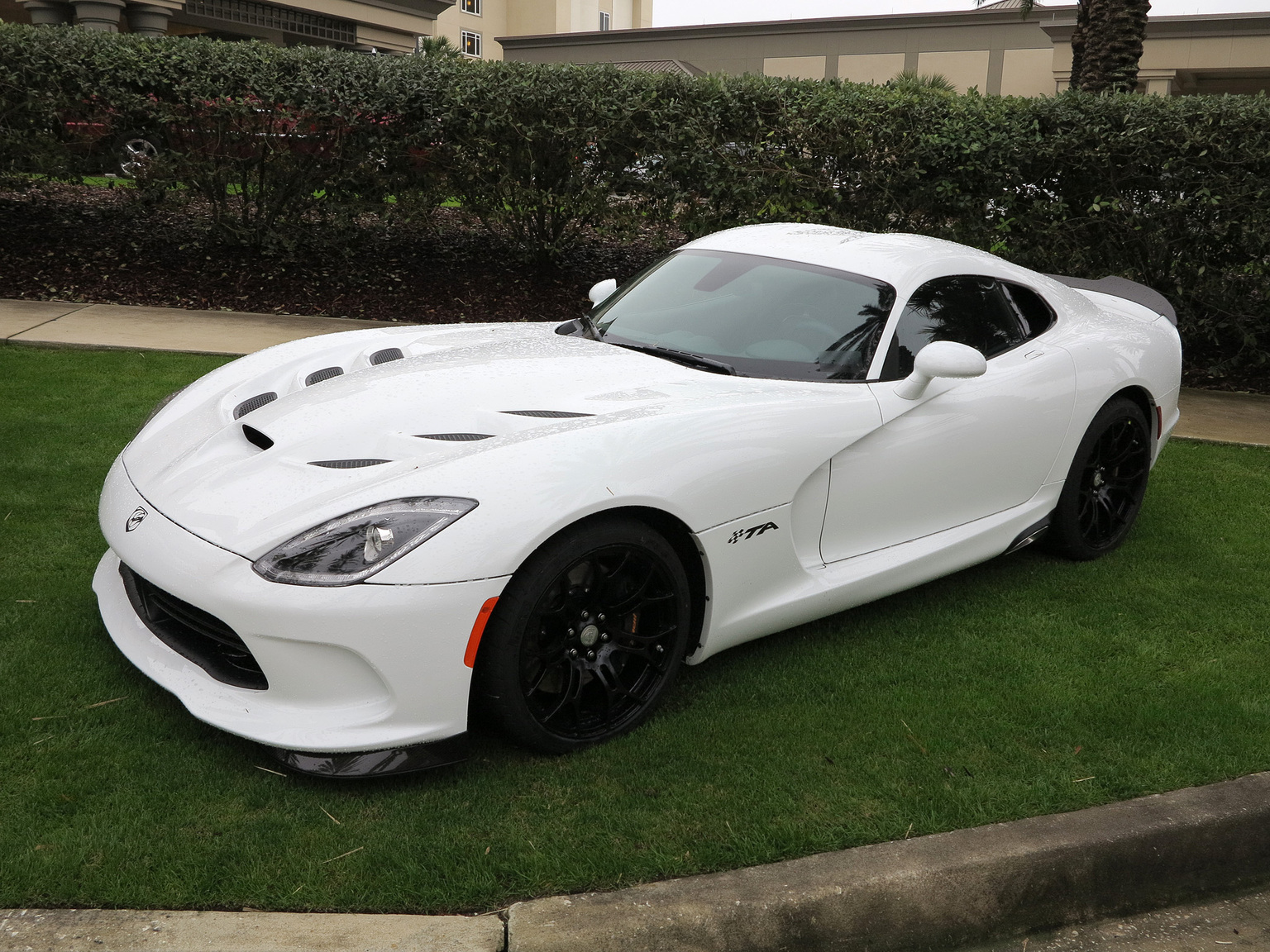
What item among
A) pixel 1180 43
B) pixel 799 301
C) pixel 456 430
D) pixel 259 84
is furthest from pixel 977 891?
pixel 1180 43

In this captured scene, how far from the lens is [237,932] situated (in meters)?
2.40

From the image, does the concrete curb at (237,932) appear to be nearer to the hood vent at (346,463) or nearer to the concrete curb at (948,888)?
Answer: the concrete curb at (948,888)

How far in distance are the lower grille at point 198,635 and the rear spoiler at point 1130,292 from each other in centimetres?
400

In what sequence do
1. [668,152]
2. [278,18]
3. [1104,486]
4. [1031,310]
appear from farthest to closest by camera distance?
[278,18] < [668,152] < [1104,486] < [1031,310]

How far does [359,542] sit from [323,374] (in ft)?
5.18

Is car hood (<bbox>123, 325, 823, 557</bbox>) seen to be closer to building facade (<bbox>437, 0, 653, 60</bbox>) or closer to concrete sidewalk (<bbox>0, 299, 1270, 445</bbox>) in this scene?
concrete sidewalk (<bbox>0, 299, 1270, 445</bbox>)

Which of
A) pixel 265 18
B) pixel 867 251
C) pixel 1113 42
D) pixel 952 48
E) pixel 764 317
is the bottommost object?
pixel 764 317

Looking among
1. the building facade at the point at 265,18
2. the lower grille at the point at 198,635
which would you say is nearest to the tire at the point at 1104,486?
the lower grille at the point at 198,635

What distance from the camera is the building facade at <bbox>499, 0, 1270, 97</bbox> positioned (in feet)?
103

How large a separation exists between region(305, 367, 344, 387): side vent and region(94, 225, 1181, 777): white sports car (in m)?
0.02

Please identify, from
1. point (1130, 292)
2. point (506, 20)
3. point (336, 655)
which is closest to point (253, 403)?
point (336, 655)

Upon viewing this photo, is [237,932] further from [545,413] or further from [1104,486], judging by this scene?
[1104,486]

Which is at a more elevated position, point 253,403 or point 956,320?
point 956,320

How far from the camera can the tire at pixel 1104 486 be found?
4.57 metres
